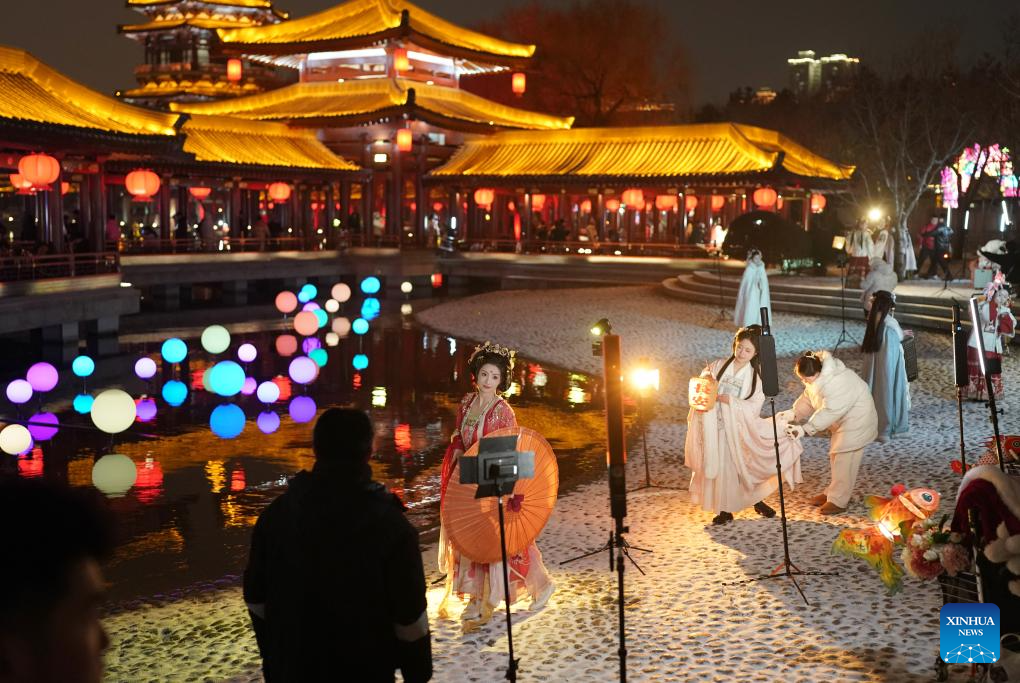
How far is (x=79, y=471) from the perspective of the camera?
11398 mm

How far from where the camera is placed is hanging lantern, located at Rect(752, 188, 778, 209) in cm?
3497

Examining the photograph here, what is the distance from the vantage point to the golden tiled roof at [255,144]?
34.0m

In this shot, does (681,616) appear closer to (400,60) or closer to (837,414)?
(837,414)

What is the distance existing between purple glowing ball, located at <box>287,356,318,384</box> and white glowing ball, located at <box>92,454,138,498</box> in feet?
17.2

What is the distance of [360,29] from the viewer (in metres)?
40.1

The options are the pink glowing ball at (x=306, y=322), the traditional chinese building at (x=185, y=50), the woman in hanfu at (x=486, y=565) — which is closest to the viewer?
the woman in hanfu at (x=486, y=565)

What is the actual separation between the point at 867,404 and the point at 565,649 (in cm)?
Answer: 360

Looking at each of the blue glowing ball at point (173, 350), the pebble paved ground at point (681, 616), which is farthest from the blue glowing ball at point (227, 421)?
the pebble paved ground at point (681, 616)

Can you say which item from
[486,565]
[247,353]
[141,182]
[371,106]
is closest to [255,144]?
[371,106]

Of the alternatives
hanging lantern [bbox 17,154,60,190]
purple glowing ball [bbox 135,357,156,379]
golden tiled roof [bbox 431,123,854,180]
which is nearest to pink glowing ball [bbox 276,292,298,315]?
hanging lantern [bbox 17,154,60,190]

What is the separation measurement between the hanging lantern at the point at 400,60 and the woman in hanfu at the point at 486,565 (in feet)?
116

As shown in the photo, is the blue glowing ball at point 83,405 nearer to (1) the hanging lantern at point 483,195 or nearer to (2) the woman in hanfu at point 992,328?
(2) the woman in hanfu at point 992,328

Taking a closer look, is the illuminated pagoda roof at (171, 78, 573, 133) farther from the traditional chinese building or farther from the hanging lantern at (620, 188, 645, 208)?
the traditional chinese building

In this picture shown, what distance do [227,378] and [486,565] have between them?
9496 millimetres
